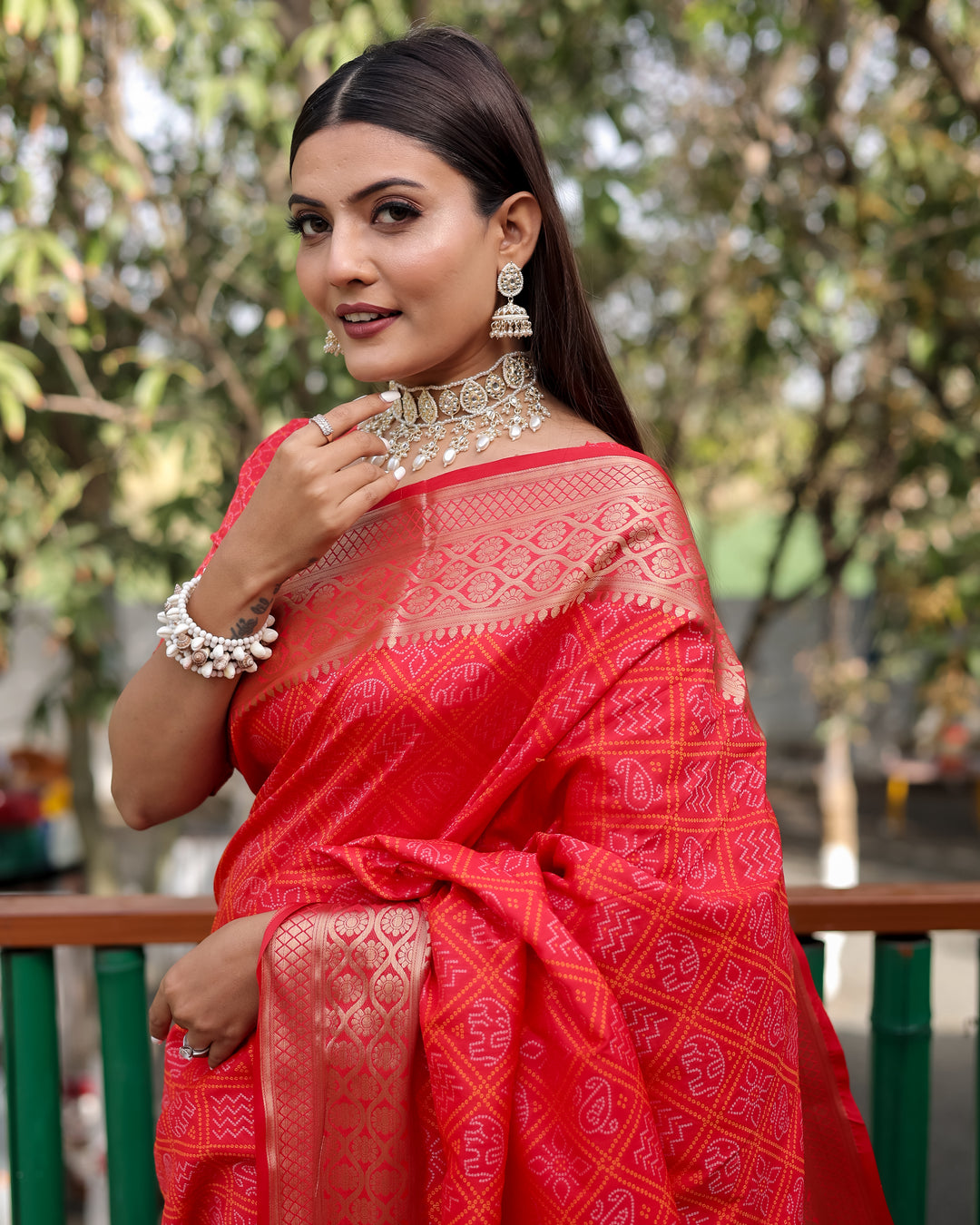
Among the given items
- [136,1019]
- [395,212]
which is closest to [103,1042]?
[136,1019]

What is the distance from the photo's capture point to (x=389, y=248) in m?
1.17

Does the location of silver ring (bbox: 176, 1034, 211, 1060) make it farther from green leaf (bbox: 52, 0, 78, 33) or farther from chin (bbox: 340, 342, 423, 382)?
green leaf (bbox: 52, 0, 78, 33)

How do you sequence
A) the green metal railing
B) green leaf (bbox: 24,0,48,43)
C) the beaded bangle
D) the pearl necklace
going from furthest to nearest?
green leaf (bbox: 24,0,48,43) → the green metal railing → the pearl necklace → the beaded bangle

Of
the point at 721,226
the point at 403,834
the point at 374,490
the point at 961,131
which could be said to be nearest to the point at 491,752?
the point at 403,834

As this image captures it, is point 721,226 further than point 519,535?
Yes

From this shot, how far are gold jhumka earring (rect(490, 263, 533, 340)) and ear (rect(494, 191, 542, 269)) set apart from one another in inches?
0.5

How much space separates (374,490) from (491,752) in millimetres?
292

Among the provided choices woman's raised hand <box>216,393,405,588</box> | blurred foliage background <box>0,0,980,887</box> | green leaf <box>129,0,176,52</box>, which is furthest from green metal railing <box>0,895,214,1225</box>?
green leaf <box>129,0,176,52</box>

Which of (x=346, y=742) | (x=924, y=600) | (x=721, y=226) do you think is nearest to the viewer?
(x=346, y=742)

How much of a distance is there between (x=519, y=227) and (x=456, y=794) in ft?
2.03

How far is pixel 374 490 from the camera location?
1172 mm

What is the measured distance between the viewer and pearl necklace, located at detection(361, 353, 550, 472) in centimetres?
130

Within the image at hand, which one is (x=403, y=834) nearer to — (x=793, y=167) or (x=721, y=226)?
(x=793, y=167)

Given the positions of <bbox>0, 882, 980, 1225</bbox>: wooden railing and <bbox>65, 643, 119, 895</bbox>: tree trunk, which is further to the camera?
<bbox>65, 643, 119, 895</bbox>: tree trunk
